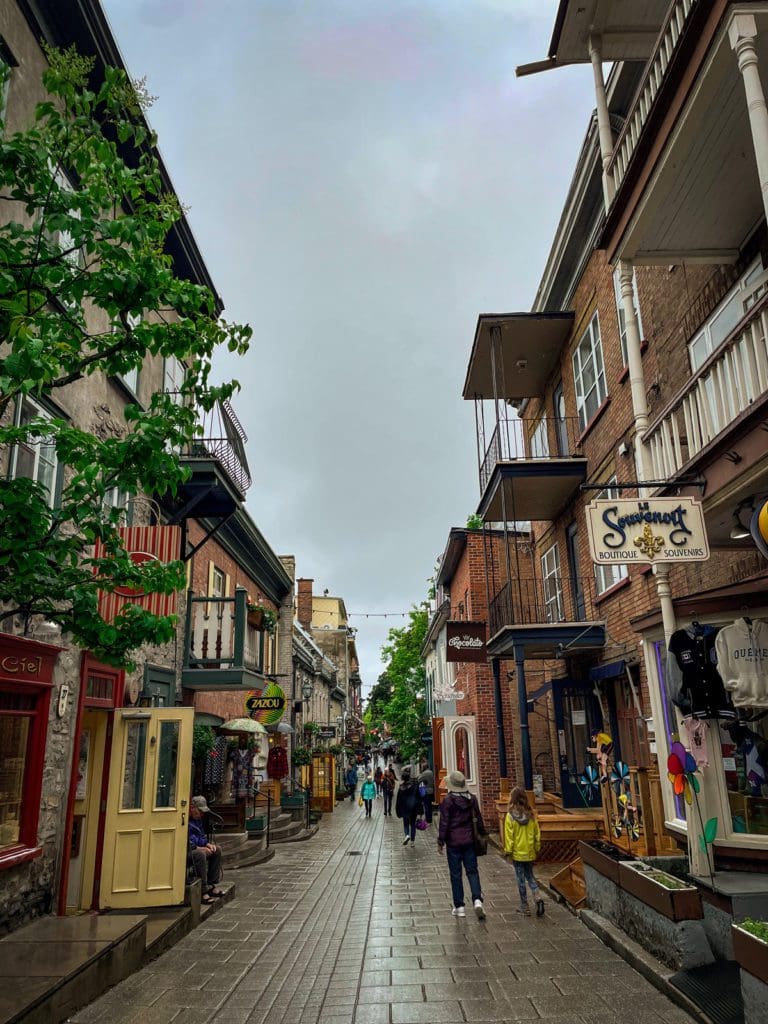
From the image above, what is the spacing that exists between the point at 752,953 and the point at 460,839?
474 centimetres

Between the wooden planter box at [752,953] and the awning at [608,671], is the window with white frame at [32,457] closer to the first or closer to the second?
the wooden planter box at [752,953]

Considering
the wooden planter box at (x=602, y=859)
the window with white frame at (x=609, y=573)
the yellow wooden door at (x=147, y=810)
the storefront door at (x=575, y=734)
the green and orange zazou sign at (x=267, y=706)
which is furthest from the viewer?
the green and orange zazou sign at (x=267, y=706)

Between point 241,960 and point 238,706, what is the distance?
1122cm

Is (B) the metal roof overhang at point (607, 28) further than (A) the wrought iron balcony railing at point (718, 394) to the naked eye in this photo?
Yes

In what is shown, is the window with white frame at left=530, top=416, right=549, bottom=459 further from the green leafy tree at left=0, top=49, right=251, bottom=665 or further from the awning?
the green leafy tree at left=0, top=49, right=251, bottom=665

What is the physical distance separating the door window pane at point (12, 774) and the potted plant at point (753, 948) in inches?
259

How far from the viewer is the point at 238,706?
59.7 feet

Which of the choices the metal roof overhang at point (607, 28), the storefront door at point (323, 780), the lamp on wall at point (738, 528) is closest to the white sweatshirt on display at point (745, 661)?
the lamp on wall at point (738, 528)

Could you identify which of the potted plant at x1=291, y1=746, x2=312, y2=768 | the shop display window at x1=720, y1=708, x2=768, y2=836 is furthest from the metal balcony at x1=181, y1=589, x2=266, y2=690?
the potted plant at x1=291, y1=746, x2=312, y2=768

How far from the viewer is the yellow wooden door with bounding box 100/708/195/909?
8828 millimetres

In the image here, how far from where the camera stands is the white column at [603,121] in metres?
8.18

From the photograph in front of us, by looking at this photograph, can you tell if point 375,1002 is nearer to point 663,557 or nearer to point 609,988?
point 609,988

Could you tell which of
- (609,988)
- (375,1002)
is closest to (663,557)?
(609,988)

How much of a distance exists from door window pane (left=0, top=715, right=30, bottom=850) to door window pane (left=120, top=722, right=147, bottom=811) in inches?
68.9
